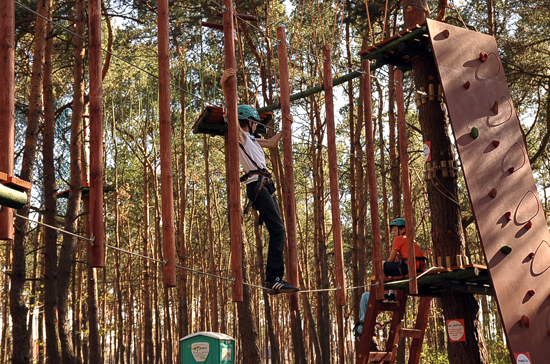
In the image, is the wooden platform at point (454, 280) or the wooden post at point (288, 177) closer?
the wooden post at point (288, 177)

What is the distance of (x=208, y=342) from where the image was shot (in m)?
7.93

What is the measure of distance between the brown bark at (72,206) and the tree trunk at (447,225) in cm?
632

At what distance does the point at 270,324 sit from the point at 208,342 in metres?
8.22

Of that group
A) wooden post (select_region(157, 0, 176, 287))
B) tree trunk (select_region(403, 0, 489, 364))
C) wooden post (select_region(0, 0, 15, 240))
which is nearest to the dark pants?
wooden post (select_region(157, 0, 176, 287))

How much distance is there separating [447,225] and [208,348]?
3564 mm

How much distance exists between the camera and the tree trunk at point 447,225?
→ 803cm

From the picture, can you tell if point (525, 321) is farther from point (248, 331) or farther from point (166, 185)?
point (248, 331)

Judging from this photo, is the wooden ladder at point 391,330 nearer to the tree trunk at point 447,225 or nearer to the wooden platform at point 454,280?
the wooden platform at point 454,280

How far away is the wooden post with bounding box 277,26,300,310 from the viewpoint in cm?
580

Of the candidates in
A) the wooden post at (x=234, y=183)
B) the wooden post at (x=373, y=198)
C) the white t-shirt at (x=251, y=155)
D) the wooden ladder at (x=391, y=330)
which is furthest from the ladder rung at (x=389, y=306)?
the wooden post at (x=234, y=183)

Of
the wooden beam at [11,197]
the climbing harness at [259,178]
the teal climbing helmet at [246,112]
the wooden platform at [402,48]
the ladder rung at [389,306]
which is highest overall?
the wooden platform at [402,48]

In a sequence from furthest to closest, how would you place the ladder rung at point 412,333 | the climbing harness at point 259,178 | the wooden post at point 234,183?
the ladder rung at point 412,333 < the climbing harness at point 259,178 < the wooden post at point 234,183

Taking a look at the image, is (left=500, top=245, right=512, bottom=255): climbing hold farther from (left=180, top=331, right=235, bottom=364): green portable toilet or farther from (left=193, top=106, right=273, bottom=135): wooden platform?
(left=193, top=106, right=273, bottom=135): wooden platform

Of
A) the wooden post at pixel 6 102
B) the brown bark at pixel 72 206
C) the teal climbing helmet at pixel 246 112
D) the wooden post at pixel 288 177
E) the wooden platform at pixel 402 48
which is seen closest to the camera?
the wooden post at pixel 6 102
